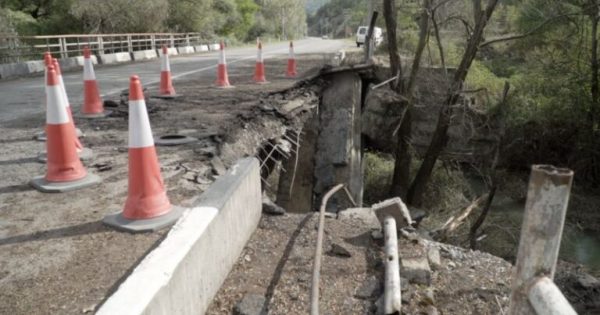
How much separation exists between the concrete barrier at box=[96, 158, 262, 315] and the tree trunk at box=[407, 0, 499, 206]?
313 inches

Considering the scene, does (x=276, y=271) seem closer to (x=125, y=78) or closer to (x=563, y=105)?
(x=125, y=78)

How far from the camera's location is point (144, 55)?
21484mm

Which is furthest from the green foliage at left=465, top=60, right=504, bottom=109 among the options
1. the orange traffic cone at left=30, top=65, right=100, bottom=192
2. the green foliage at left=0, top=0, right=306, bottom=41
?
the green foliage at left=0, top=0, right=306, bottom=41

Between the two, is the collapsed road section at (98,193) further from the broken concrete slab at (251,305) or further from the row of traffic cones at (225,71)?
the row of traffic cones at (225,71)

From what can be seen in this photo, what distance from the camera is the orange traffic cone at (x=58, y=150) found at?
3.55 metres

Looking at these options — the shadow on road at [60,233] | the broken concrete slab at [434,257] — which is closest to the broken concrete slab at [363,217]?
the broken concrete slab at [434,257]

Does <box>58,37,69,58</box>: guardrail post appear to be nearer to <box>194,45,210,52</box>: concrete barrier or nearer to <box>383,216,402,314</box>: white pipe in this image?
<box>194,45,210,52</box>: concrete barrier

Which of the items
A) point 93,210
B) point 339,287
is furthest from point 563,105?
point 93,210

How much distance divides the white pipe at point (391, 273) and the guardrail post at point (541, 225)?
106cm

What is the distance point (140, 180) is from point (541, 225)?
2.29 metres

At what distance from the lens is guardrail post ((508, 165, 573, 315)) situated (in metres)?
1.71

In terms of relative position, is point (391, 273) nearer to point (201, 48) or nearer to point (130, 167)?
point (130, 167)

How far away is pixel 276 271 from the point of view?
334cm

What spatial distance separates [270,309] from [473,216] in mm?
10012
